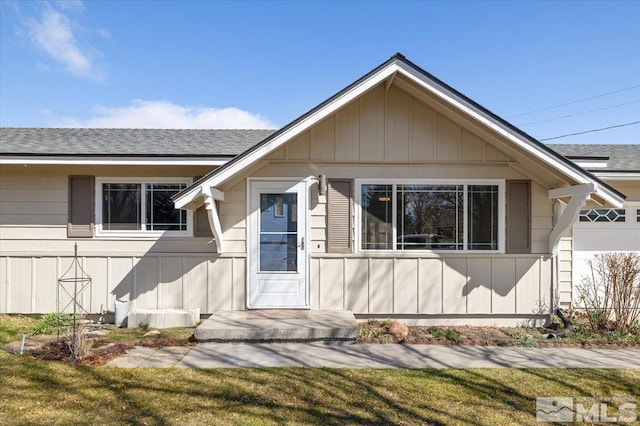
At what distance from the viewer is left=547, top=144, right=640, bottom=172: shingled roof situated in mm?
6734

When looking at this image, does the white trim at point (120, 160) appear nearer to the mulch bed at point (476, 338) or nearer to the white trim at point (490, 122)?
the white trim at point (490, 122)

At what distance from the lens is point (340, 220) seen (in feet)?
20.6

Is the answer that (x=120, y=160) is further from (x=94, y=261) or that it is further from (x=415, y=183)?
(x=415, y=183)

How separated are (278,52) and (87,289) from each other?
13116mm

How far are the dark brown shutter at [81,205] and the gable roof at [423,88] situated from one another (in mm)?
2098

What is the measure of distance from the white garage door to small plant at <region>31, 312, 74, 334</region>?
9020 millimetres

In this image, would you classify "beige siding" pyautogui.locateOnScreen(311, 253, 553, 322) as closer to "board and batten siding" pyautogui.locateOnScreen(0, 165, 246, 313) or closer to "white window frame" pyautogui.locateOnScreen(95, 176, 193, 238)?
"board and batten siding" pyautogui.locateOnScreen(0, 165, 246, 313)

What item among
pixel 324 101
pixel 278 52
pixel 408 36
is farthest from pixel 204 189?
pixel 408 36

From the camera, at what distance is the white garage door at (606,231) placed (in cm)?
726

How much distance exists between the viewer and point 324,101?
5.60 meters

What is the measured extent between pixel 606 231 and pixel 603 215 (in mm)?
317

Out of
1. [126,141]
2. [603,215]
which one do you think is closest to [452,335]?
[603,215]

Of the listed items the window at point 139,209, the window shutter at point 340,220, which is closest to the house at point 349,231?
the window shutter at point 340,220

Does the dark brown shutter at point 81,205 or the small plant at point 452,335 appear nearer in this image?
the small plant at point 452,335
